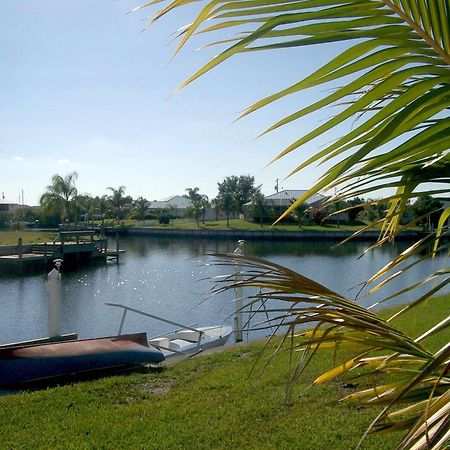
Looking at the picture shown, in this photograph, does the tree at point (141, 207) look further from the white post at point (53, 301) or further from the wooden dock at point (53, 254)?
the white post at point (53, 301)

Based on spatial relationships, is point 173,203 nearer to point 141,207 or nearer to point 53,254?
point 141,207

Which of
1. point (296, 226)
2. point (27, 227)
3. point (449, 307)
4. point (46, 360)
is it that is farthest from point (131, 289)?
point (27, 227)

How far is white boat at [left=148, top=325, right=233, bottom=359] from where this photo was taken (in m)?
10.4

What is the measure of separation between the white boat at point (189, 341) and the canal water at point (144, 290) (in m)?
0.65

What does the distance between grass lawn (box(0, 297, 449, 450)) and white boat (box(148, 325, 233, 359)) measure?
9.90 ft

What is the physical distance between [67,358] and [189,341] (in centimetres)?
434

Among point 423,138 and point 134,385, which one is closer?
point 423,138

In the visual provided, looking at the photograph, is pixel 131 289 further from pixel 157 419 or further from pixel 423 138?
pixel 423 138

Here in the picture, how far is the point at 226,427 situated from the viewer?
4.77 m

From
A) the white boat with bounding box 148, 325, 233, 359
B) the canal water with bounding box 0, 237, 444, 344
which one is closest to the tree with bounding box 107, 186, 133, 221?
the canal water with bounding box 0, 237, 444, 344

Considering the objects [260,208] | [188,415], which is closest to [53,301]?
[188,415]

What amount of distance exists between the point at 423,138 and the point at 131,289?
26255 mm

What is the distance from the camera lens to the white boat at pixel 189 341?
10.4m

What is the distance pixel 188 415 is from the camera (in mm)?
5234
